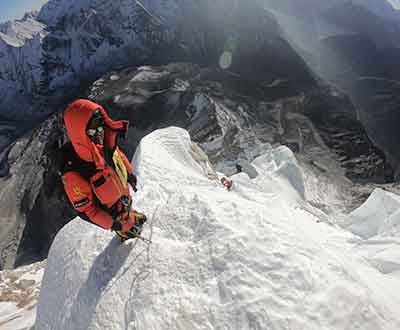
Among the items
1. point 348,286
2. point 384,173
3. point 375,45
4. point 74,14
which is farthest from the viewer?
point 375,45

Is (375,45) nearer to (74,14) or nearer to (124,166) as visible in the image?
(74,14)

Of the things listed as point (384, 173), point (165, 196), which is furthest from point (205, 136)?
point (165, 196)

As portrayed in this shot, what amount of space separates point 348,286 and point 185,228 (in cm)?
296

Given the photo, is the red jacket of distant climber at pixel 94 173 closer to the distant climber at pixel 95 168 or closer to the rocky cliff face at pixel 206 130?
the distant climber at pixel 95 168

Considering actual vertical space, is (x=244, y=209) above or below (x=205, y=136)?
above

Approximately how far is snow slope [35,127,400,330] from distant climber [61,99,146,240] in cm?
87

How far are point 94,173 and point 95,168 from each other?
86mm

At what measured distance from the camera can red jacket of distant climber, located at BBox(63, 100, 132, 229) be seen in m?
4.69

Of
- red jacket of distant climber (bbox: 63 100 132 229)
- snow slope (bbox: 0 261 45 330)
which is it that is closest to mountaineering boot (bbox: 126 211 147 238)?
red jacket of distant climber (bbox: 63 100 132 229)

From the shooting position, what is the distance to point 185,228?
20.0ft

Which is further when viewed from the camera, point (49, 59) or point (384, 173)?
point (49, 59)

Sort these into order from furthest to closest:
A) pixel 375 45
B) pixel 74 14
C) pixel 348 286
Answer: pixel 375 45 < pixel 74 14 < pixel 348 286

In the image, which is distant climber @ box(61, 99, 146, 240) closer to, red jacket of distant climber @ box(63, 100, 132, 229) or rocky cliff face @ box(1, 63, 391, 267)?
red jacket of distant climber @ box(63, 100, 132, 229)

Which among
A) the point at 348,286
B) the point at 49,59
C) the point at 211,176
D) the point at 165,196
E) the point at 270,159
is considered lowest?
the point at 49,59
